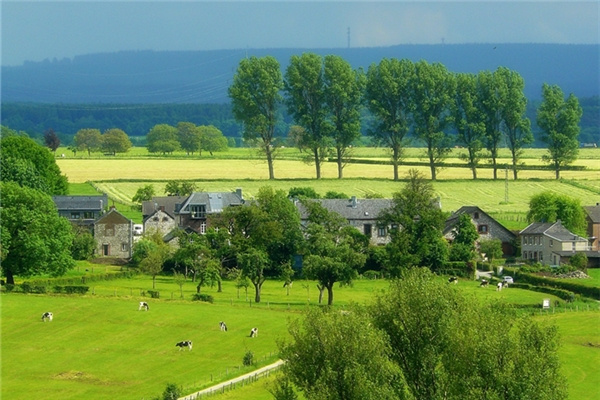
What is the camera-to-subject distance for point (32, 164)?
114 meters

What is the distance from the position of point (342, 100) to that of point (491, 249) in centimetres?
5290

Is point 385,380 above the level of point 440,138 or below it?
below

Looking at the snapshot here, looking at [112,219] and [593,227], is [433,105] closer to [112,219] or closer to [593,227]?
[593,227]

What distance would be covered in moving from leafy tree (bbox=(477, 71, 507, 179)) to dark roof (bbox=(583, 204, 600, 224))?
35.7 metres

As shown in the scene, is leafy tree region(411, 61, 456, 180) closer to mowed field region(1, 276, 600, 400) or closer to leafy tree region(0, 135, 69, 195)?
leafy tree region(0, 135, 69, 195)

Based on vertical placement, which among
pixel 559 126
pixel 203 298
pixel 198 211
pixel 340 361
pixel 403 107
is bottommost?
pixel 203 298

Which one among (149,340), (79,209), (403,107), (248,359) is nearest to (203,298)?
(149,340)

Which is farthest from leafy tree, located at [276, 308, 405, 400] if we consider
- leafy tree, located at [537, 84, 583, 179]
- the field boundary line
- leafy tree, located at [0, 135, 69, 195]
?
leafy tree, located at [537, 84, 583, 179]

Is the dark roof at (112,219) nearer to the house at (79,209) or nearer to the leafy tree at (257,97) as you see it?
the house at (79,209)

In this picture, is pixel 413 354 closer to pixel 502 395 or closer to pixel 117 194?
pixel 502 395

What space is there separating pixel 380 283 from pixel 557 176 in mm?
59631

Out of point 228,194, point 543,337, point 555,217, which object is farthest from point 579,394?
point 228,194

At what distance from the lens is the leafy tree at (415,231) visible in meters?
90.7

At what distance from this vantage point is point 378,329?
50406mm
